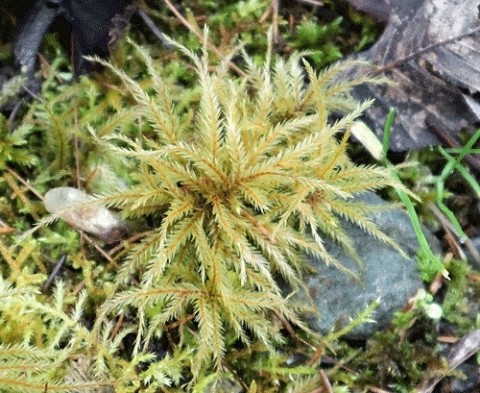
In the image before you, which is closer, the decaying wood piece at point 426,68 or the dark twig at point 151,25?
the decaying wood piece at point 426,68

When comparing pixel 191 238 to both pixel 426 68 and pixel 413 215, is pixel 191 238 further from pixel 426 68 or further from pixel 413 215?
pixel 426 68

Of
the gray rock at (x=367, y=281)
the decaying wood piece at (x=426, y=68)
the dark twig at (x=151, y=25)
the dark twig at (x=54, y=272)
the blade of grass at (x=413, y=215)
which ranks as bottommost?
the dark twig at (x=54, y=272)

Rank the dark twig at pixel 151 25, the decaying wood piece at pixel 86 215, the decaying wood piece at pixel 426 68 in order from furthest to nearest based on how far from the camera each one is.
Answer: the dark twig at pixel 151 25 < the decaying wood piece at pixel 426 68 < the decaying wood piece at pixel 86 215

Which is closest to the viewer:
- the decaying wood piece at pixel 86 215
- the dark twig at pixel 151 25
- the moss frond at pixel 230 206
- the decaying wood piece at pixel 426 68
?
the moss frond at pixel 230 206

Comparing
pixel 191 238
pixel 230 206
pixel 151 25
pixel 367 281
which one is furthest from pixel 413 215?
pixel 151 25

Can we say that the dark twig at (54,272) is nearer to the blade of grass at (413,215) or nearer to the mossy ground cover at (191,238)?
the mossy ground cover at (191,238)

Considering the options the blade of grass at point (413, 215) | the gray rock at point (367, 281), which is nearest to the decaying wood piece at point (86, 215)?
the gray rock at point (367, 281)

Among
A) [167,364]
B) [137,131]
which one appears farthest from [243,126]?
[167,364]

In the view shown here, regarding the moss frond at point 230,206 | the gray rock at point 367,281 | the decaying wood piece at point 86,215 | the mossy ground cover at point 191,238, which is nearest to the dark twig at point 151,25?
the mossy ground cover at point 191,238

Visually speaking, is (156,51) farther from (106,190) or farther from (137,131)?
(106,190)

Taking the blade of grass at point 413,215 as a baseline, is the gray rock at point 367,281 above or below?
below
